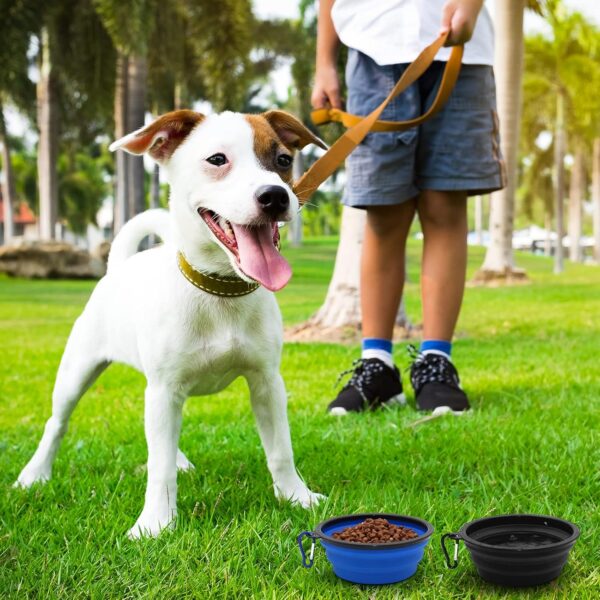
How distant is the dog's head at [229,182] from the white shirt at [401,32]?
136cm

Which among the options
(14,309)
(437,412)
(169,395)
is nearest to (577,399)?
(437,412)

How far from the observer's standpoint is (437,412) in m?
3.84

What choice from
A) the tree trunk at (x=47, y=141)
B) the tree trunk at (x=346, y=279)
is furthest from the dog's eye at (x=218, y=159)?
the tree trunk at (x=47, y=141)

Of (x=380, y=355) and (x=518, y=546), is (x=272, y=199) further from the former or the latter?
(x=380, y=355)

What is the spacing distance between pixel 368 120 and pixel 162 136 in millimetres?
910

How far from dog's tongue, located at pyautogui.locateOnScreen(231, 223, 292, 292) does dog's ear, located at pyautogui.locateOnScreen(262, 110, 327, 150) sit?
1.66 ft

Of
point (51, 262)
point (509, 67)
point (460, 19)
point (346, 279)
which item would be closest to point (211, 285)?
point (460, 19)

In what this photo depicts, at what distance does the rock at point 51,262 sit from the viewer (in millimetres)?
21938

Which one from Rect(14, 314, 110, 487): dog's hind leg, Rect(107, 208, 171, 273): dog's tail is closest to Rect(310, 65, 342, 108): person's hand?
Rect(107, 208, 171, 273): dog's tail

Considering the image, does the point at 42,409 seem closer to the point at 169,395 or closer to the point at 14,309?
the point at 169,395

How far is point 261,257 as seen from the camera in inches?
92.6

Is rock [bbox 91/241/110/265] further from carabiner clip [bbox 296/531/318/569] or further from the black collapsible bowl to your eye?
the black collapsible bowl

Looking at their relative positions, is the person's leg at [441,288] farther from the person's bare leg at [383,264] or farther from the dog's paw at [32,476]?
the dog's paw at [32,476]

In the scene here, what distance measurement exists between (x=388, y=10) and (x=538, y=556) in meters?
2.76
